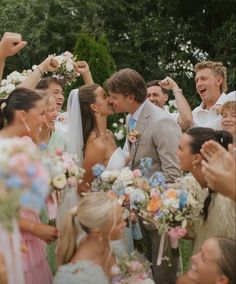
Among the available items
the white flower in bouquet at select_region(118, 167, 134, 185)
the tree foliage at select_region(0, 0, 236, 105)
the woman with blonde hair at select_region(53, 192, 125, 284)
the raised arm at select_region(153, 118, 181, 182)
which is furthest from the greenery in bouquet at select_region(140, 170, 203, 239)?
the tree foliage at select_region(0, 0, 236, 105)

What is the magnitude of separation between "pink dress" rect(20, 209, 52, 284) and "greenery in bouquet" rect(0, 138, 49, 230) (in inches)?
73.6

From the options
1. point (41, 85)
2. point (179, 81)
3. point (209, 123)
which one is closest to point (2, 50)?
point (41, 85)

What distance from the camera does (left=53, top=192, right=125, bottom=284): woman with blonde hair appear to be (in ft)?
11.6

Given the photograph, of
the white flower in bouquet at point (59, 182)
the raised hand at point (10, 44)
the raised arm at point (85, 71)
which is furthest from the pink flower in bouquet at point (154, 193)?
the raised arm at point (85, 71)

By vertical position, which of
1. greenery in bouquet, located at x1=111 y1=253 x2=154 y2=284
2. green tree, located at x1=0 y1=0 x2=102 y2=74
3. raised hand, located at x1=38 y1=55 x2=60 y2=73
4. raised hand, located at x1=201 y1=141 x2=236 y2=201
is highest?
green tree, located at x1=0 y1=0 x2=102 y2=74

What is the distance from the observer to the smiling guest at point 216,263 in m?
3.22

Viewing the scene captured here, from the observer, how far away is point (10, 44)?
447cm

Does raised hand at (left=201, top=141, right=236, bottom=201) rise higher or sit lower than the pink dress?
higher

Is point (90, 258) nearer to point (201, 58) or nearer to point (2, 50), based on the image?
point (2, 50)

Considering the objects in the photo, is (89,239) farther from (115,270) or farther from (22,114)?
(22,114)

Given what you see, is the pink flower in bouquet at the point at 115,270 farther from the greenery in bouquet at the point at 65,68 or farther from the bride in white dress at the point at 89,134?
the greenery in bouquet at the point at 65,68

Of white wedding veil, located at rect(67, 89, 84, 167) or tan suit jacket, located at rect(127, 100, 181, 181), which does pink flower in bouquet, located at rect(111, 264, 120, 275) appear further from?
white wedding veil, located at rect(67, 89, 84, 167)

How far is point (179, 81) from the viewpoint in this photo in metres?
15.4

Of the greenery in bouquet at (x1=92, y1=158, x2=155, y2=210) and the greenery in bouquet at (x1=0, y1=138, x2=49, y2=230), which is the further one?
the greenery in bouquet at (x1=92, y1=158, x2=155, y2=210)
